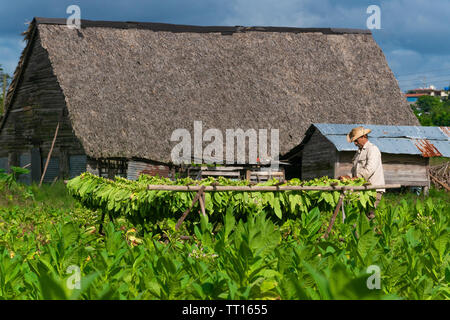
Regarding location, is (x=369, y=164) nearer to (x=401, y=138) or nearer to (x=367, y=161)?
(x=367, y=161)

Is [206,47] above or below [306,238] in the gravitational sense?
above

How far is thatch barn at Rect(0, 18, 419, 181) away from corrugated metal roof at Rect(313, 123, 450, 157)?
2.54m

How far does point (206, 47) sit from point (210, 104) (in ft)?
12.8

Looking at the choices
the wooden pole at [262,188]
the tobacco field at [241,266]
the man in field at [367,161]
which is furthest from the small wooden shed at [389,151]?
the tobacco field at [241,266]

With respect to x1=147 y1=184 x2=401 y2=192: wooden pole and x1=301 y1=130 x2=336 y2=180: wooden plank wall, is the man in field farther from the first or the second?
x1=301 y1=130 x2=336 y2=180: wooden plank wall

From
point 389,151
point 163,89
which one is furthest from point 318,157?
point 163,89

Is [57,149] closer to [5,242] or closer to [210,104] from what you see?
[210,104]

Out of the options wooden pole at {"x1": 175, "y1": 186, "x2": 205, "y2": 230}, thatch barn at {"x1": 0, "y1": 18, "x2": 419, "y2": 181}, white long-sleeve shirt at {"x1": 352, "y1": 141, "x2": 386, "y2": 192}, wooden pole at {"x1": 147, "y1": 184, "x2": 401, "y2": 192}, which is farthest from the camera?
thatch barn at {"x1": 0, "y1": 18, "x2": 419, "y2": 181}

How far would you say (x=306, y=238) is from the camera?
3.60m

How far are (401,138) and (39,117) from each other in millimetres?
14380

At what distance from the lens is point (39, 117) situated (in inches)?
843

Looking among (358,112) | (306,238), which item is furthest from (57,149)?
(306,238)

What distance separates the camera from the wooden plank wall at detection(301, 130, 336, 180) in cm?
1958

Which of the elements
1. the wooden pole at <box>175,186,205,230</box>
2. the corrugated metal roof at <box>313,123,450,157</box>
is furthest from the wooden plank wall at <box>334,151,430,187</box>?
the wooden pole at <box>175,186,205,230</box>
